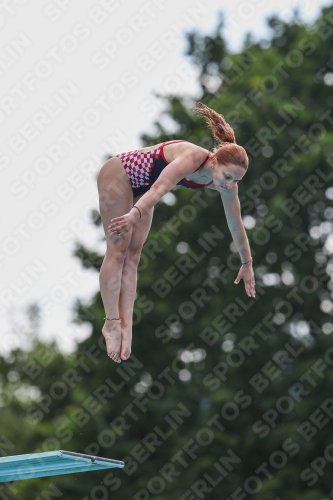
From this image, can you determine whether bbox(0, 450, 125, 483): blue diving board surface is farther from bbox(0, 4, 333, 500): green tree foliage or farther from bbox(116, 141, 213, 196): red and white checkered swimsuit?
bbox(0, 4, 333, 500): green tree foliage

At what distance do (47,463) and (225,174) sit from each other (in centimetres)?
225

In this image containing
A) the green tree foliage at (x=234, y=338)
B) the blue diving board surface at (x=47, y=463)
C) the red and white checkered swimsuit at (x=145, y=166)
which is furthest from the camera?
the green tree foliage at (x=234, y=338)

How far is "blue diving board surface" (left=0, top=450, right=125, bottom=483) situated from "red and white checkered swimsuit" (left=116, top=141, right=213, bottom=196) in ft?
6.18

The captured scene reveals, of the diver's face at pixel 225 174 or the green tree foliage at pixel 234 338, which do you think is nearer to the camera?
the diver's face at pixel 225 174

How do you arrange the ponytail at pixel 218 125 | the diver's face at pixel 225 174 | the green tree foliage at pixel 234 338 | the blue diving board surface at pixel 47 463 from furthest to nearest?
the green tree foliage at pixel 234 338 → the ponytail at pixel 218 125 → the diver's face at pixel 225 174 → the blue diving board surface at pixel 47 463

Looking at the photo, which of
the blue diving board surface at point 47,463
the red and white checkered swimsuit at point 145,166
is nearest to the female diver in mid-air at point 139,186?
the red and white checkered swimsuit at point 145,166

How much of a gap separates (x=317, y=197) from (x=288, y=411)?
10.9 feet

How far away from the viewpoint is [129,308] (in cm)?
588

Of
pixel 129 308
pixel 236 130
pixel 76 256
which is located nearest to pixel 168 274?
pixel 76 256

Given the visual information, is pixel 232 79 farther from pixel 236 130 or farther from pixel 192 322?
pixel 192 322

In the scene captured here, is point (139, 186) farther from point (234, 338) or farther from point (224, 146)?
point (234, 338)

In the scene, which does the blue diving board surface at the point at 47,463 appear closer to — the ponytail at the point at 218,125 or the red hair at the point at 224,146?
the red hair at the point at 224,146

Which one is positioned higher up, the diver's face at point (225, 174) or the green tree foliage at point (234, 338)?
the diver's face at point (225, 174)

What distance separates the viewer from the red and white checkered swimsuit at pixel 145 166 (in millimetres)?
5586
